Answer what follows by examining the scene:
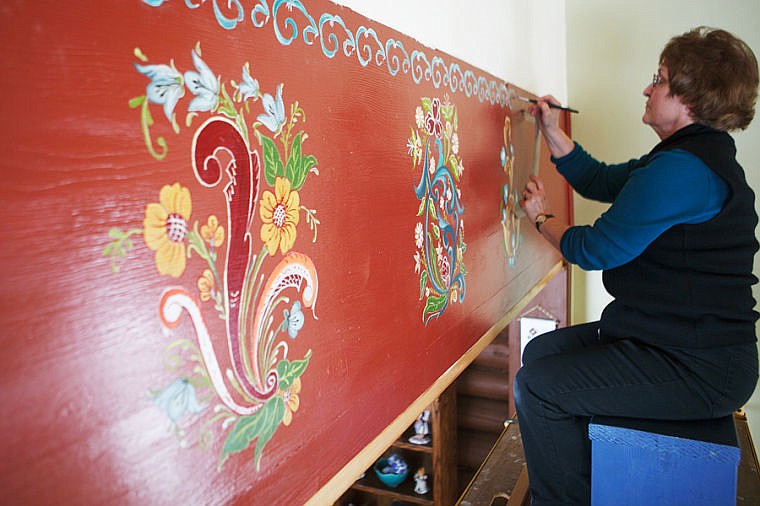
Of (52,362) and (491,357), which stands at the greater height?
(52,362)

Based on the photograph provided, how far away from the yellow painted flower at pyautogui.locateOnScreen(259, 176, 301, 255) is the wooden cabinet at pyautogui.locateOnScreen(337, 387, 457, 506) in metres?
2.33

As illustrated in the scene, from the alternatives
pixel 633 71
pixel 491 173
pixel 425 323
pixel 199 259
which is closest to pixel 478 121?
pixel 491 173

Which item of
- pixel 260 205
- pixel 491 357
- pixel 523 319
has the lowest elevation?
pixel 491 357

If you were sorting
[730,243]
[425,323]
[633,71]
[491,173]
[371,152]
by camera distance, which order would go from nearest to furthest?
[371,152], [425,323], [730,243], [491,173], [633,71]

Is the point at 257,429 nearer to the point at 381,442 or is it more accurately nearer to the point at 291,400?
the point at 291,400

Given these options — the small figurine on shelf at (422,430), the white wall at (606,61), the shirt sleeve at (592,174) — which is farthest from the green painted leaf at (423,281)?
the small figurine on shelf at (422,430)

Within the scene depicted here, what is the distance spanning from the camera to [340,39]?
77 centimetres

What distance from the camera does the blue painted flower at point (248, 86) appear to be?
588 mm

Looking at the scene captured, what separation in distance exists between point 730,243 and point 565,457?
636 millimetres

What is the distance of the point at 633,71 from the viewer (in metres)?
2.53

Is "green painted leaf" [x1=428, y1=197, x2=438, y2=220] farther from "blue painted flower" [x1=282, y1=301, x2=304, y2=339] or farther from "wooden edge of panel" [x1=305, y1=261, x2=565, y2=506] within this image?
"blue painted flower" [x1=282, y1=301, x2=304, y2=339]

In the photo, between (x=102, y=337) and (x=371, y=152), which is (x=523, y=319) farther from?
(x=102, y=337)

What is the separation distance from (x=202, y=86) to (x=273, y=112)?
0.37 feet

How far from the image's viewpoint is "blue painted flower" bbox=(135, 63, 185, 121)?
480mm
